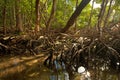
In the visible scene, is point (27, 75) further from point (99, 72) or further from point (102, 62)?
point (102, 62)

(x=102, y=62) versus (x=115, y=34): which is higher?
(x=115, y=34)

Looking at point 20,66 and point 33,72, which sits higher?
point 20,66

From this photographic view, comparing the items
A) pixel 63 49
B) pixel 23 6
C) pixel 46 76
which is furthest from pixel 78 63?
pixel 23 6

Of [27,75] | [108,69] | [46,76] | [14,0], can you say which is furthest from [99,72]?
[14,0]

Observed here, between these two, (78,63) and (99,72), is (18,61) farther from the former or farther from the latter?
(99,72)

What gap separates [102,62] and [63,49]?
169 cm

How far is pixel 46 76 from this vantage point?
7.82m

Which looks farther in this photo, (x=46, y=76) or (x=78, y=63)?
(x=78, y=63)

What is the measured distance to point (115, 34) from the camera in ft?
30.2

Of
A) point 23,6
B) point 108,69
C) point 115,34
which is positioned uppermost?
point 23,6

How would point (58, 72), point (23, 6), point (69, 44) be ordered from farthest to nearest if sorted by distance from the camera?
point (23, 6), point (69, 44), point (58, 72)

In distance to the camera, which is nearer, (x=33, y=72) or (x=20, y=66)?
(x=33, y=72)

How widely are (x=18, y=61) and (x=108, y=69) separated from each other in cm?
321

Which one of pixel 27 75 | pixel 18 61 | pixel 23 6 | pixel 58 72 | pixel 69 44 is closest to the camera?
pixel 27 75
